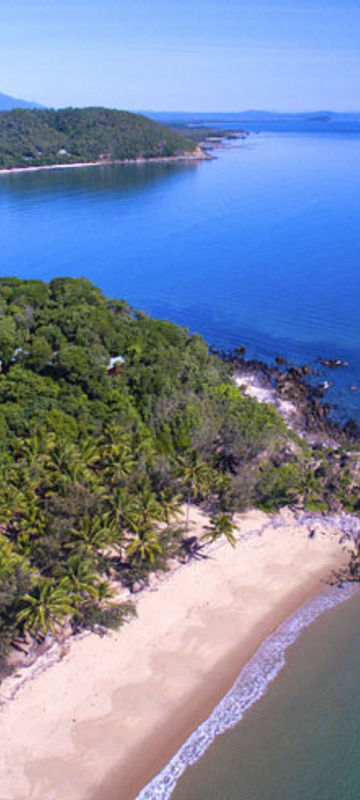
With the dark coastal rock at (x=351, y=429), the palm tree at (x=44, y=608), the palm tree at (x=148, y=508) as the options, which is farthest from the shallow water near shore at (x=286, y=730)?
the dark coastal rock at (x=351, y=429)

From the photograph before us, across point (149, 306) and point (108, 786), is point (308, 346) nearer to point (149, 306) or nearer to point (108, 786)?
point (149, 306)

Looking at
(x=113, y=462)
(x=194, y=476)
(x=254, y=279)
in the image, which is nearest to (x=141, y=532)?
(x=113, y=462)

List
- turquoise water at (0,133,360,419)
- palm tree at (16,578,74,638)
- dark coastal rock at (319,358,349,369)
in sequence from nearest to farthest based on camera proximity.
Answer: palm tree at (16,578,74,638)
dark coastal rock at (319,358,349,369)
turquoise water at (0,133,360,419)

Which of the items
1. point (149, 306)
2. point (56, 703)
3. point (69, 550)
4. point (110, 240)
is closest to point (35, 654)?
point (56, 703)

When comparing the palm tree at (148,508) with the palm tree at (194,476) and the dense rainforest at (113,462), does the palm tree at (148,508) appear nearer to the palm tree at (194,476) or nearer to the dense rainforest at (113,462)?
the dense rainforest at (113,462)

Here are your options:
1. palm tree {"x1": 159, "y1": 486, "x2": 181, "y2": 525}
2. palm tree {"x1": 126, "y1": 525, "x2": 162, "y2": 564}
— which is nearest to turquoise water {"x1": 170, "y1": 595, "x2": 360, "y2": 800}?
palm tree {"x1": 126, "y1": 525, "x2": 162, "y2": 564}

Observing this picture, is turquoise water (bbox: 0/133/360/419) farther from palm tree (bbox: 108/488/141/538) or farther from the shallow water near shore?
palm tree (bbox: 108/488/141/538)
